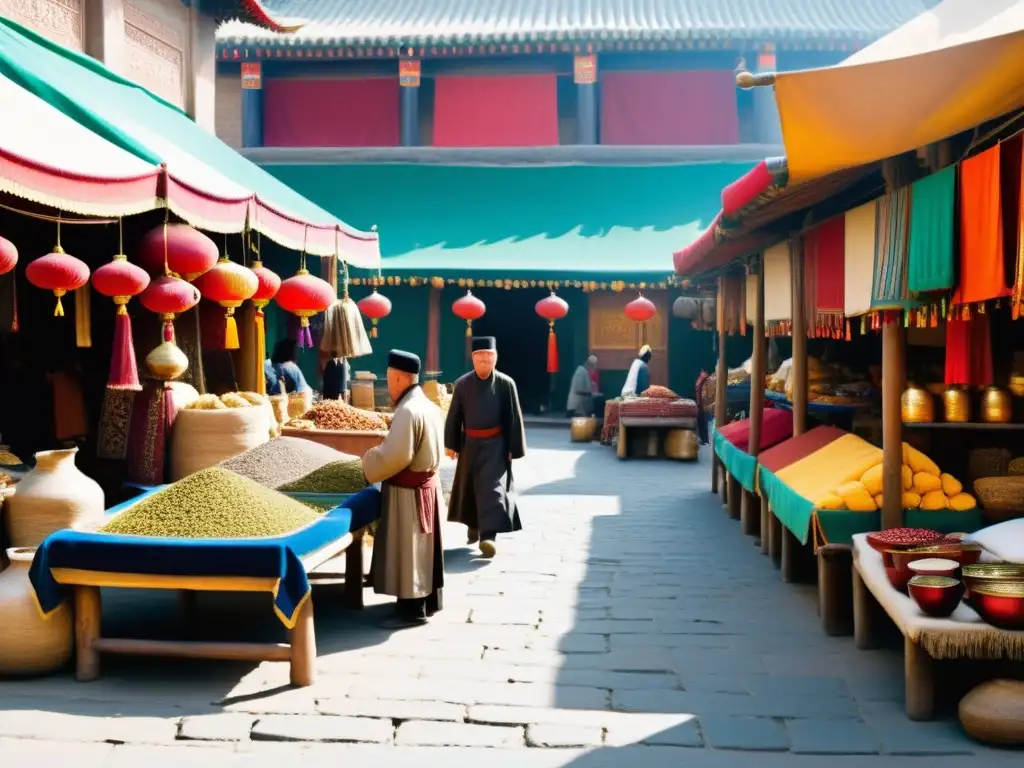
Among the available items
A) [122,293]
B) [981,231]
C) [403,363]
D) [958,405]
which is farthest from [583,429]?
[981,231]

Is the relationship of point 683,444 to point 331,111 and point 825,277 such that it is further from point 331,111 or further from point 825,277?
point 331,111

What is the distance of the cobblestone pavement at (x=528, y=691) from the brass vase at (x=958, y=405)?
4.90ft

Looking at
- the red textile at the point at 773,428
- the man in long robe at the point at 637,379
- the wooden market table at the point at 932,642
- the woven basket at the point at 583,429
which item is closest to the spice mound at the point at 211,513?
the wooden market table at the point at 932,642

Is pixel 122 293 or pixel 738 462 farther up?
pixel 122 293

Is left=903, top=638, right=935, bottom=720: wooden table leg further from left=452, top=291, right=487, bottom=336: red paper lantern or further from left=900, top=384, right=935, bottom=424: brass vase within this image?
left=452, top=291, right=487, bottom=336: red paper lantern

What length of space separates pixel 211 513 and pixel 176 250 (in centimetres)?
285

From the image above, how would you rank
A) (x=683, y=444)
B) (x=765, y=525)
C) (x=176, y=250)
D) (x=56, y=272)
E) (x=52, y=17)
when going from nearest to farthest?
(x=56, y=272)
(x=176, y=250)
(x=765, y=525)
(x=52, y=17)
(x=683, y=444)

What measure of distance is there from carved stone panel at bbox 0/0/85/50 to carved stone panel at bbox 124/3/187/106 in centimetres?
82

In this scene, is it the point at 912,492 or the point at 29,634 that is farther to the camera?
the point at 912,492

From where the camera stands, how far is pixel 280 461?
6.79 metres

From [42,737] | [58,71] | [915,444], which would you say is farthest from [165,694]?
[58,71]

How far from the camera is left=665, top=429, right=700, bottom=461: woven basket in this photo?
1444 cm

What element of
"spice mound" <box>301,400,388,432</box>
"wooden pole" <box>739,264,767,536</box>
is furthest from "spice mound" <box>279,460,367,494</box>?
"wooden pole" <box>739,264,767,536</box>

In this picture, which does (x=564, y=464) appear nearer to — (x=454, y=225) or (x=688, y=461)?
(x=688, y=461)
